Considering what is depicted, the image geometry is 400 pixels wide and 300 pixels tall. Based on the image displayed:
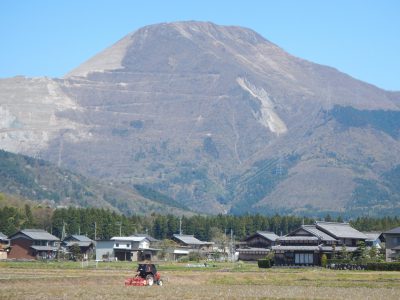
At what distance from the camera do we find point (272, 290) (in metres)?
58.2

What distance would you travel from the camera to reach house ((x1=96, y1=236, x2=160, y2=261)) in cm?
15275

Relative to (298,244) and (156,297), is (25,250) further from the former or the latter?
(156,297)

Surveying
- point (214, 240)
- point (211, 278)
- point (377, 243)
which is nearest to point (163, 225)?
point (214, 240)

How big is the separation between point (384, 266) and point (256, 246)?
66.9 meters

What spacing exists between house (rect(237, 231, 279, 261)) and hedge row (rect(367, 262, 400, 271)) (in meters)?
54.4

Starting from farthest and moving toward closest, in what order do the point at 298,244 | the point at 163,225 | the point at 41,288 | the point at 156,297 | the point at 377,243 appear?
the point at 163,225 → the point at 377,243 → the point at 298,244 → the point at 41,288 → the point at 156,297

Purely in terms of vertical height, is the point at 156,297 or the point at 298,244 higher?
the point at 298,244

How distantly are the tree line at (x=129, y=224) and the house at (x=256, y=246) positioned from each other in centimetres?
2254

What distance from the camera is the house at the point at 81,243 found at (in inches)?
6063

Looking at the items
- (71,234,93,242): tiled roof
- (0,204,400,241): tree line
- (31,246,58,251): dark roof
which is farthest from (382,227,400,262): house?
(31,246,58,251): dark roof

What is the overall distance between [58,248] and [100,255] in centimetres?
777

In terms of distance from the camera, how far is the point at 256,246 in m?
159

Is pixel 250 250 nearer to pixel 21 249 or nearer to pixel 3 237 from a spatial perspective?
pixel 21 249

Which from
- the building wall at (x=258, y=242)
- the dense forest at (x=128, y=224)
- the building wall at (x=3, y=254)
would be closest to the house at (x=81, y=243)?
the dense forest at (x=128, y=224)
